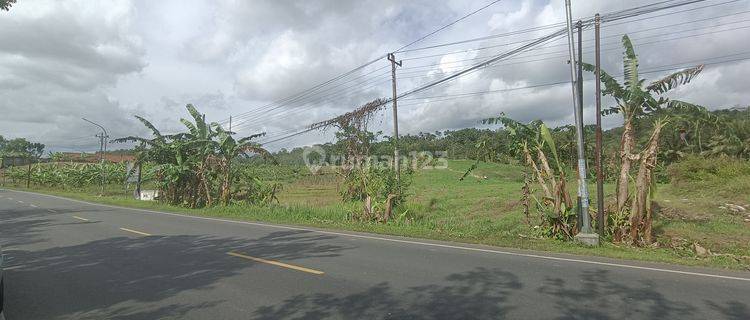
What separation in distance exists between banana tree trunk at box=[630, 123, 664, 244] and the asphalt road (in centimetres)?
356

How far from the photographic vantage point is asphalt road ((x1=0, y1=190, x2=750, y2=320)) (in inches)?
235

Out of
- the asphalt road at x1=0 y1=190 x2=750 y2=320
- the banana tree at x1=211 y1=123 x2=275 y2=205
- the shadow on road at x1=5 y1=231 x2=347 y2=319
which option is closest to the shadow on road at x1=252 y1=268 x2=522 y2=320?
the asphalt road at x1=0 y1=190 x2=750 y2=320

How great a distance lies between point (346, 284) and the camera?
7.36m

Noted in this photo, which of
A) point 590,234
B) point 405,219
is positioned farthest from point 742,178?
point 405,219

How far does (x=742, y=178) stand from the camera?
19.8 meters

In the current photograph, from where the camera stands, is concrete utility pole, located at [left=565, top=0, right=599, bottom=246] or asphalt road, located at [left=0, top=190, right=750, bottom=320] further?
concrete utility pole, located at [left=565, top=0, right=599, bottom=246]

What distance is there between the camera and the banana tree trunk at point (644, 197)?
41.3ft

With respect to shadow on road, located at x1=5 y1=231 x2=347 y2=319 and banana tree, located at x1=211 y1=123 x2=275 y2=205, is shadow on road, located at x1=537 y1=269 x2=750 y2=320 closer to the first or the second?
shadow on road, located at x1=5 y1=231 x2=347 y2=319

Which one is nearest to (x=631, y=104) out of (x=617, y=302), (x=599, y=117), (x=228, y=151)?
(x=599, y=117)

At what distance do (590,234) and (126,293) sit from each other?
1020 cm

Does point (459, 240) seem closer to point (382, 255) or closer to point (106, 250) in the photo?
point (382, 255)

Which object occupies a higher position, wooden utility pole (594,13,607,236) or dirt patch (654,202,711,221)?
wooden utility pole (594,13,607,236)

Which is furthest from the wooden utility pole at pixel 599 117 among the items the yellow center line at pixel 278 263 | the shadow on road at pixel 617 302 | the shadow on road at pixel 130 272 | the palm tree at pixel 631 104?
the yellow center line at pixel 278 263

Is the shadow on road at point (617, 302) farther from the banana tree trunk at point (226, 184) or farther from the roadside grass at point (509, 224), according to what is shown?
the banana tree trunk at point (226, 184)
